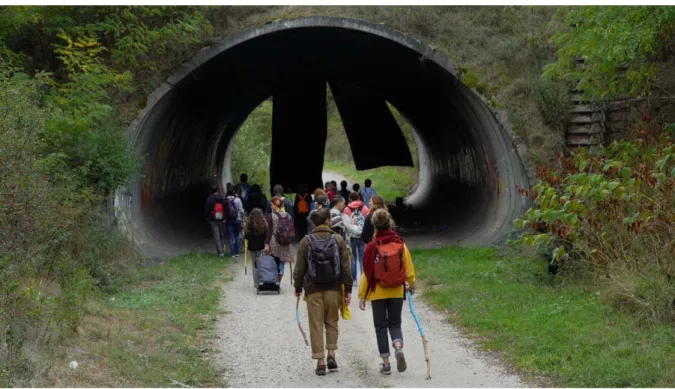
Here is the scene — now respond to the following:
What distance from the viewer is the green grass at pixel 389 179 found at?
42.9m

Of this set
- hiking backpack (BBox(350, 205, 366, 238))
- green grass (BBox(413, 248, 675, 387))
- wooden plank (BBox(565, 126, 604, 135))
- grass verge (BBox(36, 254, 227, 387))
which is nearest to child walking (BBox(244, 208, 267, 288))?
grass verge (BBox(36, 254, 227, 387))

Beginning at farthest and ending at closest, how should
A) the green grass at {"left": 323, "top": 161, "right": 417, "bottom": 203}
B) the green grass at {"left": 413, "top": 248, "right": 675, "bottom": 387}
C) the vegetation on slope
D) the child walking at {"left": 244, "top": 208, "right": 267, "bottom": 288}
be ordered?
the green grass at {"left": 323, "top": 161, "right": 417, "bottom": 203} < the child walking at {"left": 244, "top": 208, "right": 267, "bottom": 288} < the vegetation on slope < the green grass at {"left": 413, "top": 248, "right": 675, "bottom": 387}

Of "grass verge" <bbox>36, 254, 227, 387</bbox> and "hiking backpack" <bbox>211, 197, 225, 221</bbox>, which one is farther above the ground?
"hiking backpack" <bbox>211, 197, 225, 221</bbox>

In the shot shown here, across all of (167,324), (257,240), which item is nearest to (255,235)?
(257,240)

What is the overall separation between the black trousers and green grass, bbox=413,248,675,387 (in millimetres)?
1287

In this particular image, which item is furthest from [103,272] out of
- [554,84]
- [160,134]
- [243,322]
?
[554,84]

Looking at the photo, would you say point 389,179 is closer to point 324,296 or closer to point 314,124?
point 314,124

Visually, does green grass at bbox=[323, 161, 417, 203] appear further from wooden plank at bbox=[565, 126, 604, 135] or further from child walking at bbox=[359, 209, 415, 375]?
child walking at bbox=[359, 209, 415, 375]

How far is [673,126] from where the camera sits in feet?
45.6

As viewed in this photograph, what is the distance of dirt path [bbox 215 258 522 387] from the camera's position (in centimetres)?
856

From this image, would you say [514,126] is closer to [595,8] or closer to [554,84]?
[554,84]

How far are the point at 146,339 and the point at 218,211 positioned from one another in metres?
9.03

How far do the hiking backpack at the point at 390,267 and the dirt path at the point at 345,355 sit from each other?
909mm

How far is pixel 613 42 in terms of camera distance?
13.8 m
